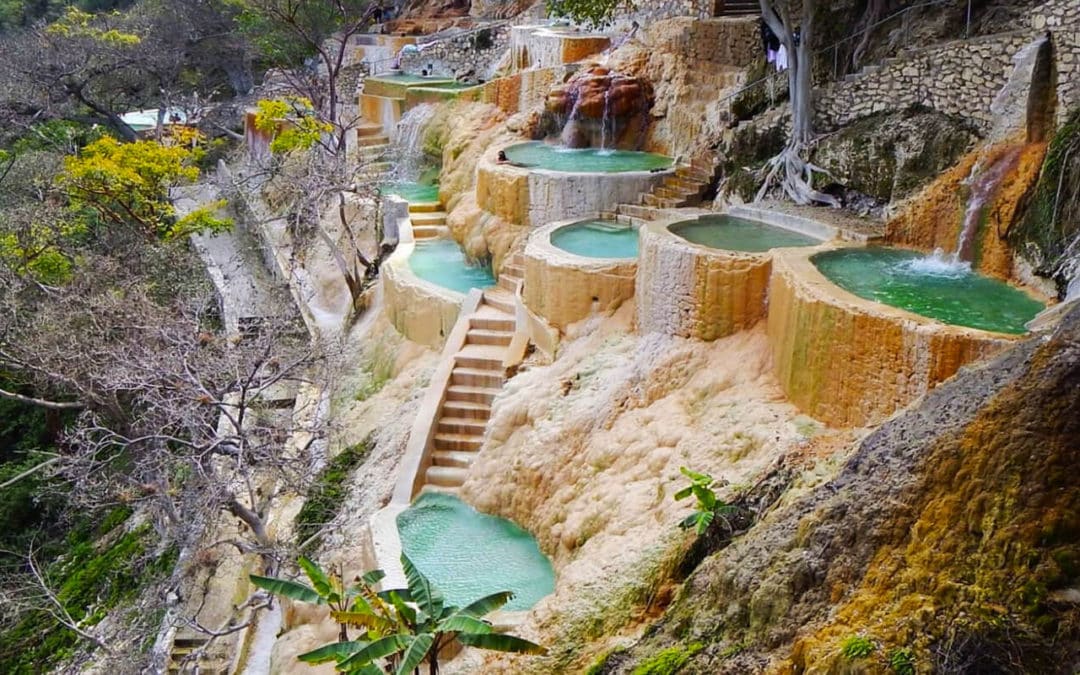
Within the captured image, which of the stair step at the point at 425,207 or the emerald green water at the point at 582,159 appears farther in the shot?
the stair step at the point at 425,207

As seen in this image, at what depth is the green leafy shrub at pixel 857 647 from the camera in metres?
5.69

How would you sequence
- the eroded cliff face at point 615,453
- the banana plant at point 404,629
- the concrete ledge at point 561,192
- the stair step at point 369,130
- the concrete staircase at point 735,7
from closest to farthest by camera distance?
the banana plant at point 404,629 → the eroded cliff face at point 615,453 → the concrete ledge at point 561,192 → the concrete staircase at point 735,7 → the stair step at point 369,130

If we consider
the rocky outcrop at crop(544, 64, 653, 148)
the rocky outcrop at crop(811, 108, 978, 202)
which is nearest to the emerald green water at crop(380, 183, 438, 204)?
the rocky outcrop at crop(544, 64, 653, 148)

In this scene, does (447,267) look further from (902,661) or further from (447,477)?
(902,661)

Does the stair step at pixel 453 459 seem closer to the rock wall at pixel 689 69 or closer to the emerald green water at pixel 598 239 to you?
the emerald green water at pixel 598 239

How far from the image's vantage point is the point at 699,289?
1264cm

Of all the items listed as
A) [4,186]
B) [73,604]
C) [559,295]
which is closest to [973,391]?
[559,295]

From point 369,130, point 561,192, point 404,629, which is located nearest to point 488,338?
point 561,192

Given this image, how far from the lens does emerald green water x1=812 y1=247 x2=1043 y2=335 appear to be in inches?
419

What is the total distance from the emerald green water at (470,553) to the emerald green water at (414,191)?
423 inches

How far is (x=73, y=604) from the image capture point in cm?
1769

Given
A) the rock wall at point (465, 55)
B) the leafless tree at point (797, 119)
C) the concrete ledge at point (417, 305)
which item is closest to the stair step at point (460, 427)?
the concrete ledge at point (417, 305)

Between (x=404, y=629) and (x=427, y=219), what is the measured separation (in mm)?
14127

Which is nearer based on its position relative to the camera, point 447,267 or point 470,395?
point 470,395
